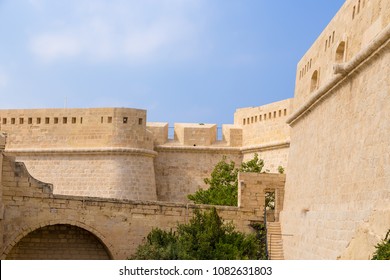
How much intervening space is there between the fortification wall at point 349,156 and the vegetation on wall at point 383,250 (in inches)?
13.0

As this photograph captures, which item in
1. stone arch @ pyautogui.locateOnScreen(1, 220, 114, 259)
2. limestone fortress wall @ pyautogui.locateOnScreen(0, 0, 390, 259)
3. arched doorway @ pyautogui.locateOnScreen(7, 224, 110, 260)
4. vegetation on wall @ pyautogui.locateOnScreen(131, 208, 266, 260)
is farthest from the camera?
arched doorway @ pyautogui.locateOnScreen(7, 224, 110, 260)

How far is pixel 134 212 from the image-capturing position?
19.2m

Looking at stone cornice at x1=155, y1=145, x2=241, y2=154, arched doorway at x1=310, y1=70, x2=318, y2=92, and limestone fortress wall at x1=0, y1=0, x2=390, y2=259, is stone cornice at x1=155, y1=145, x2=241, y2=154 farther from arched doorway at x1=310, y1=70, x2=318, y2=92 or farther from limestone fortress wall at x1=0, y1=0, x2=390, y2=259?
arched doorway at x1=310, y1=70, x2=318, y2=92

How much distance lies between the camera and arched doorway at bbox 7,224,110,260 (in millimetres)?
19250

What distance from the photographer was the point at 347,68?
13.5 metres

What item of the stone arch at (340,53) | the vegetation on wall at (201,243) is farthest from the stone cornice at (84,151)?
the stone arch at (340,53)

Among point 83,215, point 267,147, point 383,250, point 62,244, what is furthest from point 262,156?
point 383,250

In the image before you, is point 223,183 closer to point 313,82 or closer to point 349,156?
point 313,82

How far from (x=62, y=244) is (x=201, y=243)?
13.5 ft

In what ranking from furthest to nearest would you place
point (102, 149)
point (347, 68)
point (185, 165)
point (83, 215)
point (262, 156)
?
point (185, 165) < point (262, 156) < point (102, 149) < point (83, 215) < point (347, 68)

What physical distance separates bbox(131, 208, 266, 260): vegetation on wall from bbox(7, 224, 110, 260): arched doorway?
1.28 meters

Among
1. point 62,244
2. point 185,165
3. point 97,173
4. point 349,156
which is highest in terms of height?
point 185,165

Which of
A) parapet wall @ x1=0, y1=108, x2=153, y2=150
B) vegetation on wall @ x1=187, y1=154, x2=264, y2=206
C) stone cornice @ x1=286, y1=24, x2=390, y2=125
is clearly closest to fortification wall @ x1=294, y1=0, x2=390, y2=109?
stone cornice @ x1=286, y1=24, x2=390, y2=125
